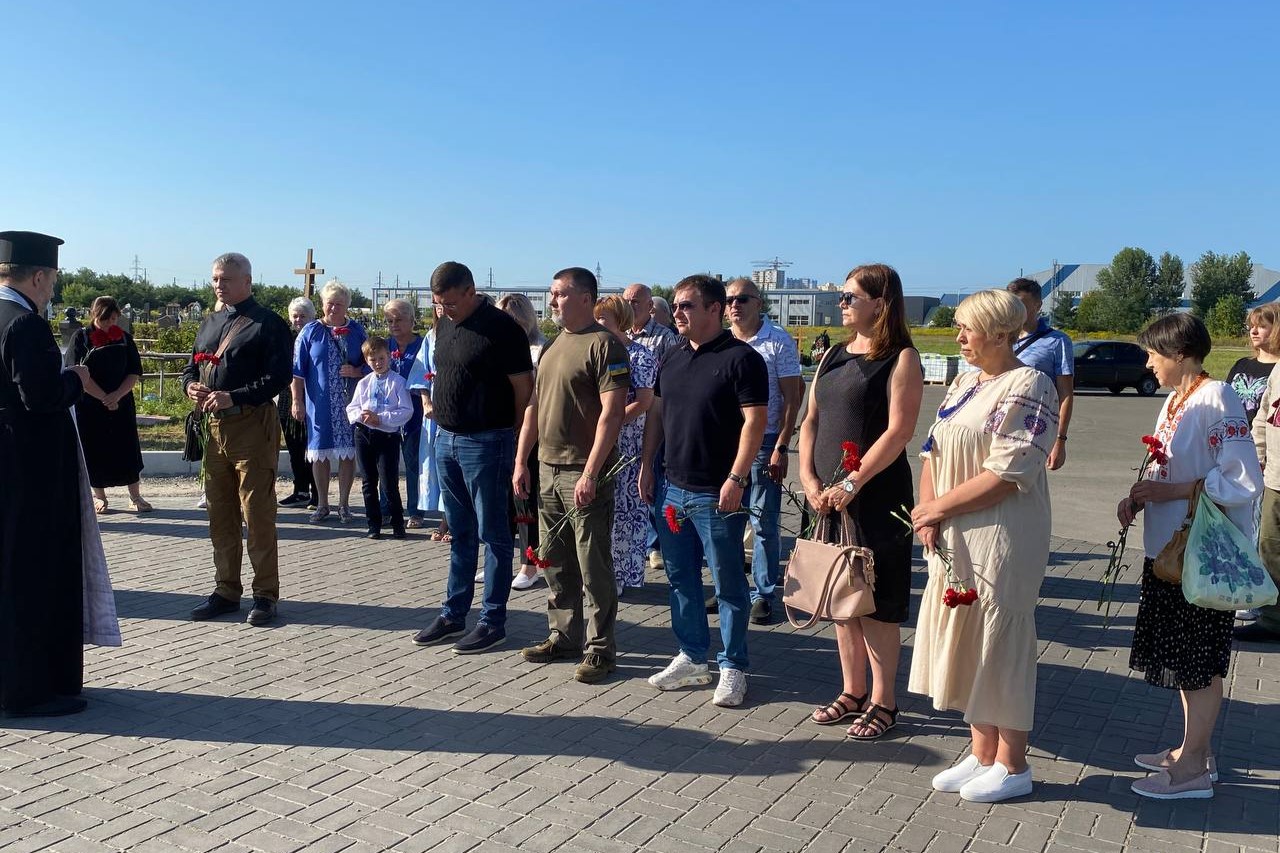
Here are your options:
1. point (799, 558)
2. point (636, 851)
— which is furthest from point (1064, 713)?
point (636, 851)

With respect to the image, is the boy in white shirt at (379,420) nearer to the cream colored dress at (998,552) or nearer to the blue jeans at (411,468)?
the blue jeans at (411,468)

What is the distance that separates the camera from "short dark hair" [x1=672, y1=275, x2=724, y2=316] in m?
4.89

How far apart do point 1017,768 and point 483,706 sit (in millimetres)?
2337

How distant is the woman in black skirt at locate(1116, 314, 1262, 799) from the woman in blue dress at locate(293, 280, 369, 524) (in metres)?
6.61

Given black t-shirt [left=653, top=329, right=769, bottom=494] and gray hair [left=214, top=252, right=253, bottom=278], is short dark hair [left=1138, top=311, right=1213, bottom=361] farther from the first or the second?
gray hair [left=214, top=252, right=253, bottom=278]

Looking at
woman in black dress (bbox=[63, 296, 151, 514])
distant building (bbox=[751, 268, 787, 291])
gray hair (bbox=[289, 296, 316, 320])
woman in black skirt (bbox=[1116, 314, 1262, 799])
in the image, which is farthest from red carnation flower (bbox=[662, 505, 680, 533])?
distant building (bbox=[751, 268, 787, 291])

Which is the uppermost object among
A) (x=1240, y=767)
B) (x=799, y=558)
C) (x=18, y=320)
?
(x=18, y=320)

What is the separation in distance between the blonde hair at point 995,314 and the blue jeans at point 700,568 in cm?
150

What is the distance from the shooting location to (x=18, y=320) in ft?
15.1

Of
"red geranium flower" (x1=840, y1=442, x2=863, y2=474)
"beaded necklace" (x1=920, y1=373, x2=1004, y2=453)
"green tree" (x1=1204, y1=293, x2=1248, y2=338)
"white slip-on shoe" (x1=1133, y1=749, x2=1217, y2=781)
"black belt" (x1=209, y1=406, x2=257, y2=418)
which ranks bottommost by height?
"white slip-on shoe" (x1=1133, y1=749, x2=1217, y2=781)

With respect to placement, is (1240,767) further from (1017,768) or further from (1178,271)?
(1178,271)

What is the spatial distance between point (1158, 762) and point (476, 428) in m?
3.51

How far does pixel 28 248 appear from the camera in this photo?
4.80m

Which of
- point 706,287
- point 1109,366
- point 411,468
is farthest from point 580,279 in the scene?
point 1109,366
